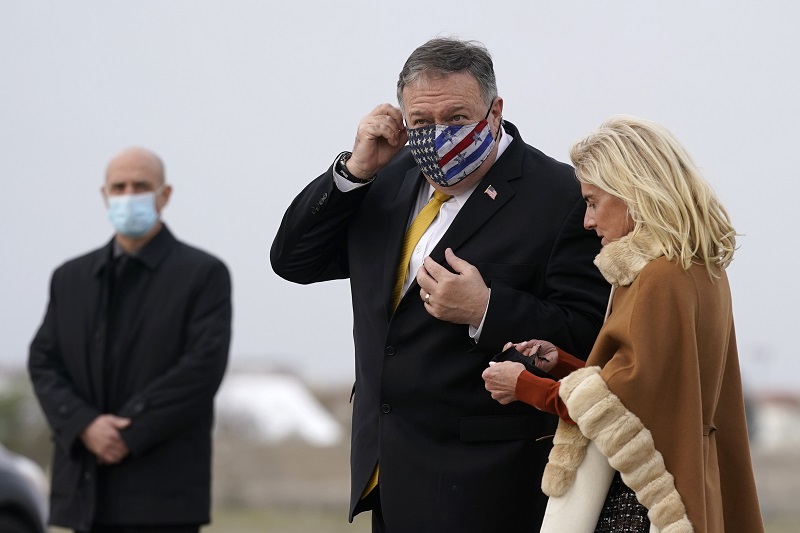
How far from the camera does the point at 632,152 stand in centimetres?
391

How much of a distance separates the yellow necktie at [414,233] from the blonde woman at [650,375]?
0.61 m

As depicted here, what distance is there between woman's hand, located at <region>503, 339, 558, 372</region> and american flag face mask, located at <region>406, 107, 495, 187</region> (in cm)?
57

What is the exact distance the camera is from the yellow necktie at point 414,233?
4.53 meters

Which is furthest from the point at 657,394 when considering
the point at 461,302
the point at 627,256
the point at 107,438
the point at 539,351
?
the point at 107,438

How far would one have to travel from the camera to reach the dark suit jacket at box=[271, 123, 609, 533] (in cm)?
432

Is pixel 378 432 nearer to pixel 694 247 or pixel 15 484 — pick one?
pixel 694 247

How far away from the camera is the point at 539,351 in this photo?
4.16m

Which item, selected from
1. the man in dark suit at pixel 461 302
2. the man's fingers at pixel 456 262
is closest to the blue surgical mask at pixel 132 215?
the man in dark suit at pixel 461 302

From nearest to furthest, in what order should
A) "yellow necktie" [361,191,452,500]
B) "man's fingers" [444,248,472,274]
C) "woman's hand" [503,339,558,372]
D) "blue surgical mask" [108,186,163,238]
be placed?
"woman's hand" [503,339,558,372]
"man's fingers" [444,248,472,274]
"yellow necktie" [361,191,452,500]
"blue surgical mask" [108,186,163,238]

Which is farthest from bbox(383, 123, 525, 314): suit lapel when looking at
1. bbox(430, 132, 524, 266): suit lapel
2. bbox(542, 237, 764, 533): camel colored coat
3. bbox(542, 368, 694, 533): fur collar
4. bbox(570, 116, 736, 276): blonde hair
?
bbox(542, 368, 694, 533): fur collar

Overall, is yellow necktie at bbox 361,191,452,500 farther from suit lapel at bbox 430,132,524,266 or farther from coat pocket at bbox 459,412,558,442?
coat pocket at bbox 459,412,558,442

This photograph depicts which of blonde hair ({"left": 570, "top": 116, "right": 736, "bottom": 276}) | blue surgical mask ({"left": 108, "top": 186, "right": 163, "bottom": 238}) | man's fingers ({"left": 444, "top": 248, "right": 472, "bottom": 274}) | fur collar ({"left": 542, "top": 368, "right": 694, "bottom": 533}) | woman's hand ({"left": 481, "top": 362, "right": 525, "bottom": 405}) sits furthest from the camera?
blue surgical mask ({"left": 108, "top": 186, "right": 163, "bottom": 238})

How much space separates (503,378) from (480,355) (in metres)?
0.37

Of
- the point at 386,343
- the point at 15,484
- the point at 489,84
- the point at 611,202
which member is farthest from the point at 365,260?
the point at 15,484
